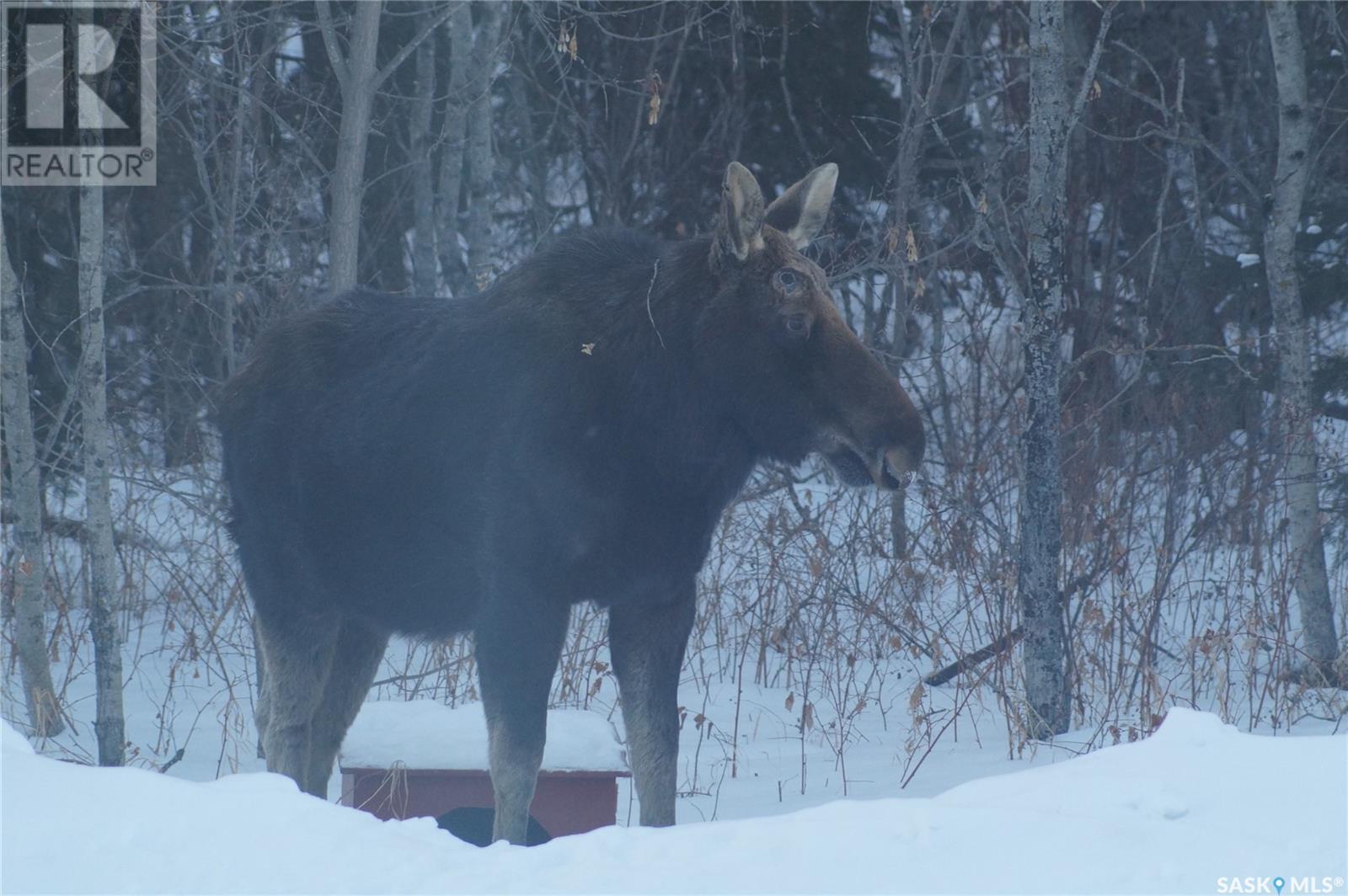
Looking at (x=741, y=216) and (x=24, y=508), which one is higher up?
(x=741, y=216)

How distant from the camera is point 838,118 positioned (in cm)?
1364

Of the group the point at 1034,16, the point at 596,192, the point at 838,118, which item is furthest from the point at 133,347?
the point at 1034,16

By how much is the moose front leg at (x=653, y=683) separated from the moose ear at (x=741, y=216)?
1164mm

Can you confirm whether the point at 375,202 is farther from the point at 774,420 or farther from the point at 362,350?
the point at 774,420

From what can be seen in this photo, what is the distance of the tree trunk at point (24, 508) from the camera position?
6691 millimetres

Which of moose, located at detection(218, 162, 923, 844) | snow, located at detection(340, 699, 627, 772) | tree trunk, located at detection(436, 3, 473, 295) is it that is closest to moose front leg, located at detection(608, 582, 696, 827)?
moose, located at detection(218, 162, 923, 844)

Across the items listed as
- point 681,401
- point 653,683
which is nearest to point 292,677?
point 653,683

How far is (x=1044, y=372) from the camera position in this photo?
245 inches

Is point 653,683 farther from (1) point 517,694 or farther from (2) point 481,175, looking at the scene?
(2) point 481,175

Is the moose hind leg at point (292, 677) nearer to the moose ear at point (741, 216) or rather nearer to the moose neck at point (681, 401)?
the moose neck at point (681, 401)

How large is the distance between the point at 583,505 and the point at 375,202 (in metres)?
11.6

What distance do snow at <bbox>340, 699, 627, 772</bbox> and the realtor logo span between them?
9.43 ft

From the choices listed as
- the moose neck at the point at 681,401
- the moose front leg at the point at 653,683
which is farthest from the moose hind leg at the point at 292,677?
the moose neck at the point at 681,401

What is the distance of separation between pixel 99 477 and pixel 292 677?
1.78 metres
